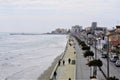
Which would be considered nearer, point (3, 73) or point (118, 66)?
point (118, 66)

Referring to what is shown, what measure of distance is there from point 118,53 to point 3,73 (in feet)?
71.4

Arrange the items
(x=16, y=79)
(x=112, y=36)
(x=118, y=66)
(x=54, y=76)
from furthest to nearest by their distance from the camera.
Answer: (x=112, y=36), (x=118, y=66), (x=16, y=79), (x=54, y=76)

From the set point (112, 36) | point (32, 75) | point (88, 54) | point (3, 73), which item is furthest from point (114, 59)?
point (112, 36)

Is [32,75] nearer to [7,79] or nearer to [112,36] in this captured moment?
[7,79]

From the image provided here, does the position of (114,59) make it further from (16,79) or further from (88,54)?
(16,79)

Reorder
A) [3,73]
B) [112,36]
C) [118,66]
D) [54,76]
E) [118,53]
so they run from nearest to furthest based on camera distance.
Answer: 1. [54,76]
2. [118,66]
3. [3,73]
4. [118,53]
5. [112,36]

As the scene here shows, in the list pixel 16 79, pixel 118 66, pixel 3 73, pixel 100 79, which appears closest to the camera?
pixel 100 79

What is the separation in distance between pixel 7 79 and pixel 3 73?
7523 mm

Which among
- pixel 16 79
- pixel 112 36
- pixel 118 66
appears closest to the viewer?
pixel 16 79

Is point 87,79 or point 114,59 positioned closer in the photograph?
point 87,79

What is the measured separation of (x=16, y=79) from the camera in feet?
148

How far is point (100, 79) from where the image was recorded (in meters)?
34.9

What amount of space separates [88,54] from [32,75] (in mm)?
10752

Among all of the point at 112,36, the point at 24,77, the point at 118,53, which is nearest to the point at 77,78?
the point at 24,77
